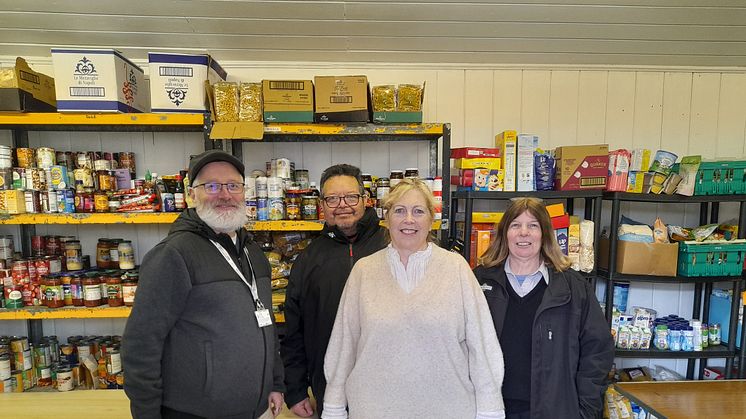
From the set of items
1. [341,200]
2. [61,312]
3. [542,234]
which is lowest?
[61,312]

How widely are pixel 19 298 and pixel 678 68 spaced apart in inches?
181

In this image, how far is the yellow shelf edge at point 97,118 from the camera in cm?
203

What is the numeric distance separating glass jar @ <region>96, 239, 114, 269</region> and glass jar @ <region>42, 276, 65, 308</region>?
0.85 ft

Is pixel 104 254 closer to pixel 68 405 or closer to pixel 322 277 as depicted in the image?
pixel 68 405

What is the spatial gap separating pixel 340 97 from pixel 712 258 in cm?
258

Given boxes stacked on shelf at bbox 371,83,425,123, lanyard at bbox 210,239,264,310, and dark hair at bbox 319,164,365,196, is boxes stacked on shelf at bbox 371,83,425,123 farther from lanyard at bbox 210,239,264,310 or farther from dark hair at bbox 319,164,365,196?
lanyard at bbox 210,239,264,310

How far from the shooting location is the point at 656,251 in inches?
94.8

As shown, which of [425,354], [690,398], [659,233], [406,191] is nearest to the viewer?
[425,354]

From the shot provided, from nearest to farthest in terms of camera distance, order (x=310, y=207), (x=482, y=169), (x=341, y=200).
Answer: (x=341, y=200) → (x=310, y=207) → (x=482, y=169)

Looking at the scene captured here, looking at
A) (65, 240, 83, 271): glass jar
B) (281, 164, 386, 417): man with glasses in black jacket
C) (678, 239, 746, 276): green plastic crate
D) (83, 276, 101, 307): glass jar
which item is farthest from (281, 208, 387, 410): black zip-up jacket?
(678, 239, 746, 276): green plastic crate

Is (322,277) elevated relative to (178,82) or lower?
lower

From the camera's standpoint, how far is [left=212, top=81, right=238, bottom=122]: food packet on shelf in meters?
2.11

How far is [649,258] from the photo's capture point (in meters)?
2.41

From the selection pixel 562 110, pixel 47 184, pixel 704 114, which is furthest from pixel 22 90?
pixel 704 114
